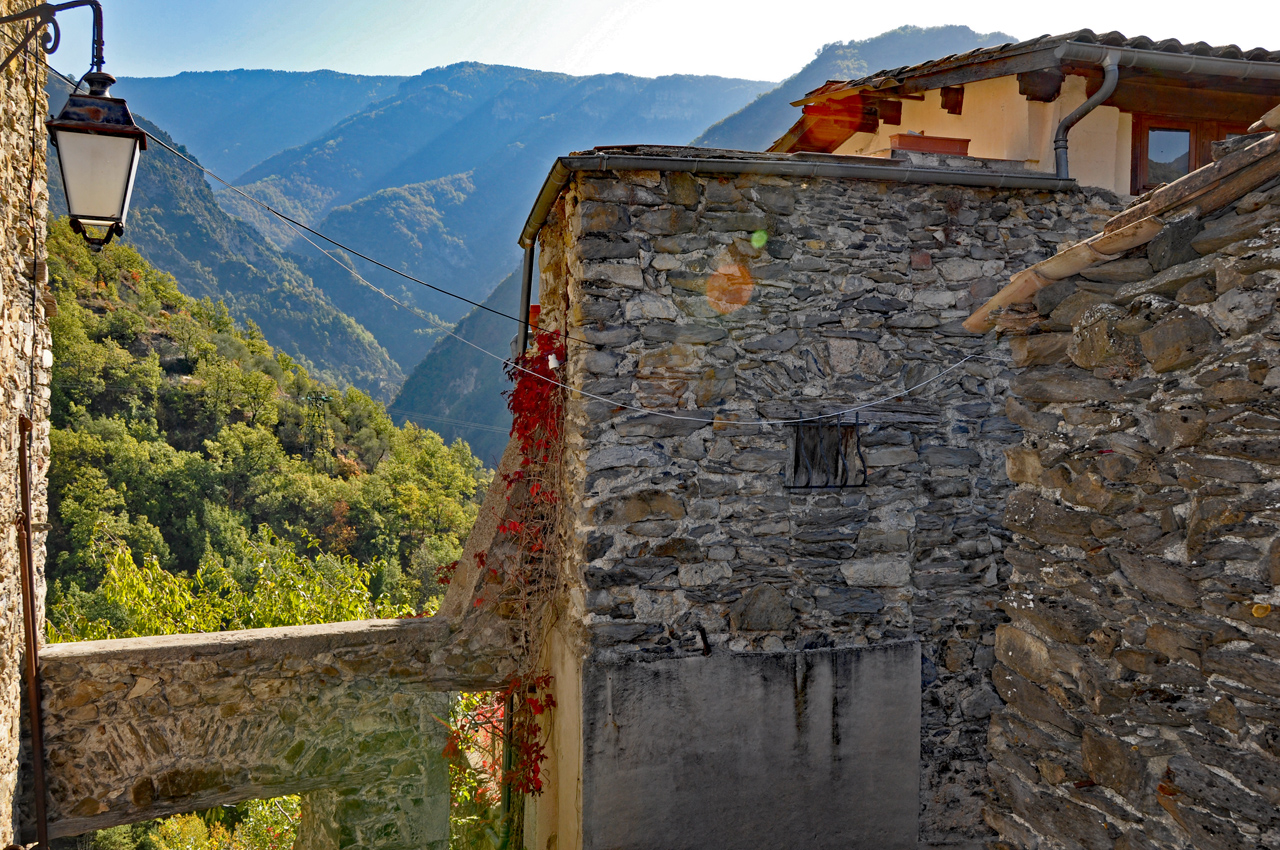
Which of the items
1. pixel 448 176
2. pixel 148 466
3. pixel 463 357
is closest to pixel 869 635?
pixel 148 466

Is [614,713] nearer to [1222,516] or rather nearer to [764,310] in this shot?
[764,310]

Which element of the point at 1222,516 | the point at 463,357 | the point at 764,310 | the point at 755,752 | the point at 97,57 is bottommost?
the point at 755,752

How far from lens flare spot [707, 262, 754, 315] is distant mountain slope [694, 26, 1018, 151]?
5813 centimetres

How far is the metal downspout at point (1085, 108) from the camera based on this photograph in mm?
4531

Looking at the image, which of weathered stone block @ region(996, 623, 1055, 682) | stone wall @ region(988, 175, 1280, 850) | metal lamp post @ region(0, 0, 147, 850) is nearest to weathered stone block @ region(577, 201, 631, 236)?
metal lamp post @ region(0, 0, 147, 850)

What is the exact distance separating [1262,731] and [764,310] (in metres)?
2.80

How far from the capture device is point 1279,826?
1.97 m

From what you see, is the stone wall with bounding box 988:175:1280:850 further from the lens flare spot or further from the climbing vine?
the climbing vine

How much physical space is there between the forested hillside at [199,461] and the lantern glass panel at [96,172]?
17.1 meters

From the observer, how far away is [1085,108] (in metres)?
4.59

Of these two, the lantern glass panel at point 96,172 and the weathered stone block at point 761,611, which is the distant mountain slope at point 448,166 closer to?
the weathered stone block at point 761,611

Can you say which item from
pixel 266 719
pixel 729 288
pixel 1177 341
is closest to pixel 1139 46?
pixel 729 288

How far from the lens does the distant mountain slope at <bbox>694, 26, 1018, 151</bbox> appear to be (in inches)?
2378

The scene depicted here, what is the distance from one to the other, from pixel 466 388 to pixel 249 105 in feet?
335
